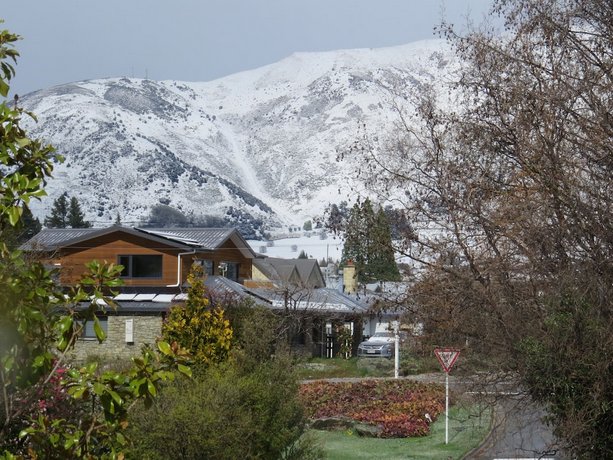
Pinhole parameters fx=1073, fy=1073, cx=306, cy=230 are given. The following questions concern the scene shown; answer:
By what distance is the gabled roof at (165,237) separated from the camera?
50.1 meters

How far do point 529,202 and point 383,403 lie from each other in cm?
1873

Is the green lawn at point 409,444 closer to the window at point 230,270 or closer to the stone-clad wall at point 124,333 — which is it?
the stone-clad wall at point 124,333

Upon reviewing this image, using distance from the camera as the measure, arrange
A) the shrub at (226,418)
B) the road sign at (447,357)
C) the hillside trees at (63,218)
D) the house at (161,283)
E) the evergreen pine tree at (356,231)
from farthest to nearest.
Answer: the hillside trees at (63,218) → the house at (161,283) → the road sign at (447,357) → the evergreen pine tree at (356,231) → the shrub at (226,418)

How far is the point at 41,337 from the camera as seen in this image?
236 inches

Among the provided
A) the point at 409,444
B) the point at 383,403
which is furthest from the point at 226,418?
the point at 383,403

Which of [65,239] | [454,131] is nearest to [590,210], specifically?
[454,131]

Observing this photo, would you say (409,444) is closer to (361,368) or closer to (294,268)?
(361,368)

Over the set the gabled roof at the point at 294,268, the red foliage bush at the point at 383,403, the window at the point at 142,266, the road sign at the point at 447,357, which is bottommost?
the red foliage bush at the point at 383,403

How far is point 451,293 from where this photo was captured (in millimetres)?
15664

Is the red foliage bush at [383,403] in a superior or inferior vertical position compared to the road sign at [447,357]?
inferior

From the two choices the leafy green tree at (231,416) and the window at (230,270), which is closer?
the leafy green tree at (231,416)

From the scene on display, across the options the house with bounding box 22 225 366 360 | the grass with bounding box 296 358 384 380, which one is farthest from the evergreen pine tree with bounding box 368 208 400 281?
the house with bounding box 22 225 366 360

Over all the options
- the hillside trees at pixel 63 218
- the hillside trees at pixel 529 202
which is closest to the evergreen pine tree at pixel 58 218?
the hillside trees at pixel 63 218

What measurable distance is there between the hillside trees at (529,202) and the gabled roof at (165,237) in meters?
33.1
